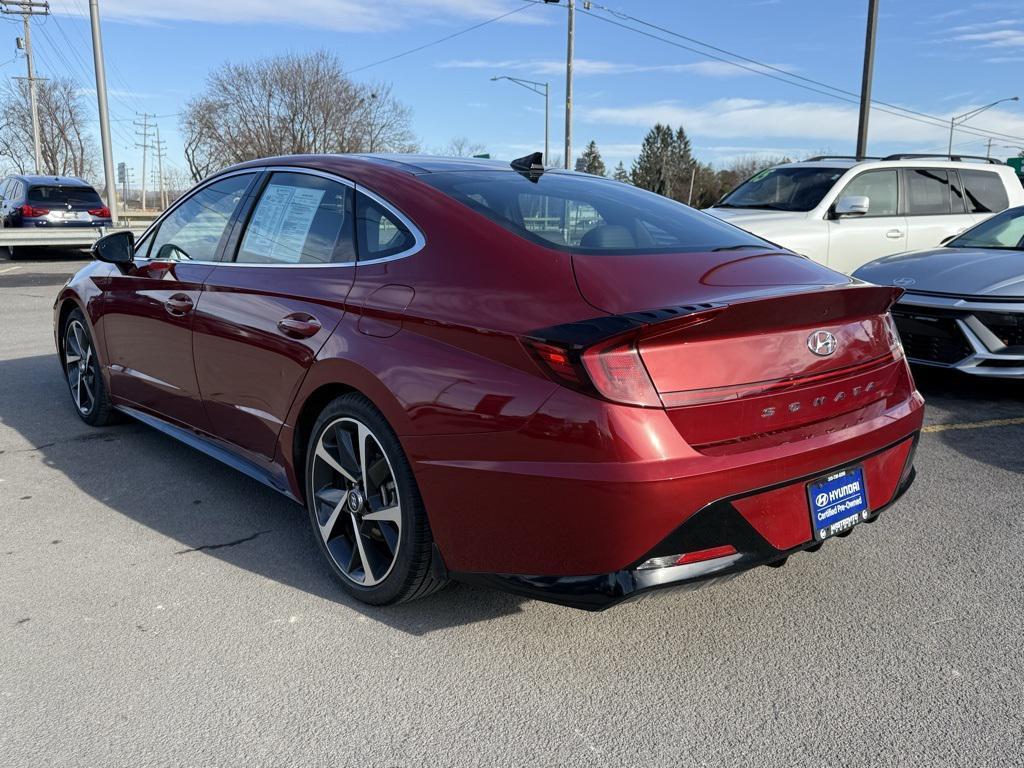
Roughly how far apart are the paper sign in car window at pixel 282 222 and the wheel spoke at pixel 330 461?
767 millimetres

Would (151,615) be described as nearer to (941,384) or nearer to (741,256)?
(741,256)

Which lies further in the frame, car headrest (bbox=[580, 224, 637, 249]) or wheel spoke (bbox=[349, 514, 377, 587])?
wheel spoke (bbox=[349, 514, 377, 587])

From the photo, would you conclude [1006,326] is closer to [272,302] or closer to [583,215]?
[583,215]

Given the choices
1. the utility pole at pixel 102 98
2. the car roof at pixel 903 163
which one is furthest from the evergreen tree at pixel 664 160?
the car roof at pixel 903 163

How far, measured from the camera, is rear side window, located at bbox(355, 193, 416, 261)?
299cm

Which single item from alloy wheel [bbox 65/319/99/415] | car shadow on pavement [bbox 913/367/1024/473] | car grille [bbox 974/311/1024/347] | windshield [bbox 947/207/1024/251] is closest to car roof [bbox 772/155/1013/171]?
windshield [bbox 947/207/1024/251]

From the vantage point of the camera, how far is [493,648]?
9.19ft

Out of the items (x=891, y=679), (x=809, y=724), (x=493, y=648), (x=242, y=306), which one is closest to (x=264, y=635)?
(x=493, y=648)

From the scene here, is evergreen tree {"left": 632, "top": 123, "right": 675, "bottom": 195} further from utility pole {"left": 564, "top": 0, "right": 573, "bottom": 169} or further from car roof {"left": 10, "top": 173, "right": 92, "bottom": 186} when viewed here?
car roof {"left": 10, "top": 173, "right": 92, "bottom": 186}

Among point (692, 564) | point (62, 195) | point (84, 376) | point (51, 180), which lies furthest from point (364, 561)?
point (51, 180)

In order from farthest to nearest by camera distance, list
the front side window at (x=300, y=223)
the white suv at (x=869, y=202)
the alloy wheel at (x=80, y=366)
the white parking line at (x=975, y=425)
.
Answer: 1. the white suv at (x=869, y=202)
2. the white parking line at (x=975, y=425)
3. the alloy wheel at (x=80, y=366)
4. the front side window at (x=300, y=223)

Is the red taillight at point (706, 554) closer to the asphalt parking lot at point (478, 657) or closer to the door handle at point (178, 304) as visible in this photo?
the asphalt parking lot at point (478, 657)

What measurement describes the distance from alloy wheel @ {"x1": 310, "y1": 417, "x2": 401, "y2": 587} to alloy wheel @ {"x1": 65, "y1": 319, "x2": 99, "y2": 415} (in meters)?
2.62

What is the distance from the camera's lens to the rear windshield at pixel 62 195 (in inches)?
711
